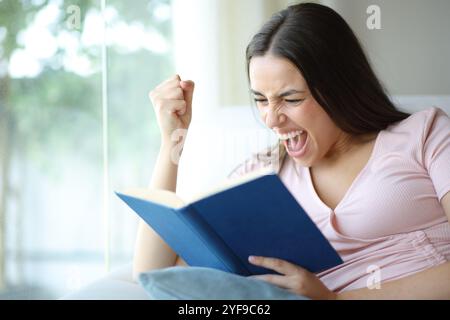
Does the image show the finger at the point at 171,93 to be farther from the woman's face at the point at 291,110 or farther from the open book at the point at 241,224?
the open book at the point at 241,224

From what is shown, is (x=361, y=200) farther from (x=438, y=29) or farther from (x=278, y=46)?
(x=438, y=29)

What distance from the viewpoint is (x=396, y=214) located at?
4.19 feet

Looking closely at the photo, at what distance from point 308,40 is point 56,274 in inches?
61.6

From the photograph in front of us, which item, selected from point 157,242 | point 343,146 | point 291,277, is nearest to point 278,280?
point 291,277

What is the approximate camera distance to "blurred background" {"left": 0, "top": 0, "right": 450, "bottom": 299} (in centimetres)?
176

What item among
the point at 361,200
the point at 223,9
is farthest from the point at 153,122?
the point at 361,200

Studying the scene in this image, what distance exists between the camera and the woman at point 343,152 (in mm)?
1277

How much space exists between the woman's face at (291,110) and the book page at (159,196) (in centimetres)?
36

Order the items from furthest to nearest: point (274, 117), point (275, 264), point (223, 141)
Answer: point (223, 141)
point (274, 117)
point (275, 264)

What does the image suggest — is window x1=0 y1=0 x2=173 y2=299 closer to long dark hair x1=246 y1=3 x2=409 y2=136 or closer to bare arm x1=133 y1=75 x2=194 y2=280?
bare arm x1=133 y1=75 x2=194 y2=280

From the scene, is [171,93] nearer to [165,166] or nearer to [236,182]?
[165,166]

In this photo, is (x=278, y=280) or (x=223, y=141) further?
(x=223, y=141)

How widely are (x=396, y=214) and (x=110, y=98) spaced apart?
1.63m

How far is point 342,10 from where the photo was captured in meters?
1.86
